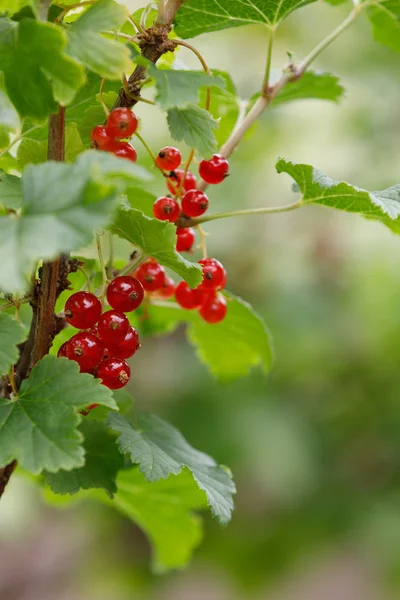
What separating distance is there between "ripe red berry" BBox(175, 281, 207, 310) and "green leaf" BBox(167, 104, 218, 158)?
25 cm

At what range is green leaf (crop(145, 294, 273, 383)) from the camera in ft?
3.61

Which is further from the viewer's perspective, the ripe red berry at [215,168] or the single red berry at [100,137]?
the ripe red berry at [215,168]

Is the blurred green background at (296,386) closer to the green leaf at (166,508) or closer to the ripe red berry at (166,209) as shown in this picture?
the green leaf at (166,508)

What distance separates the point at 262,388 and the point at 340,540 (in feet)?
2.21

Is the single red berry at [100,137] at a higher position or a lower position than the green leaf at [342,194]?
higher

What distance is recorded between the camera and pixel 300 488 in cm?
303

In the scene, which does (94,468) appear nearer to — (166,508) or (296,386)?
(166,508)

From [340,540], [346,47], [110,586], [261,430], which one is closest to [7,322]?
[261,430]

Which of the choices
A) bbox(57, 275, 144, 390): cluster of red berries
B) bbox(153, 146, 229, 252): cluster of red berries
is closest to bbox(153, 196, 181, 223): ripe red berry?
bbox(153, 146, 229, 252): cluster of red berries

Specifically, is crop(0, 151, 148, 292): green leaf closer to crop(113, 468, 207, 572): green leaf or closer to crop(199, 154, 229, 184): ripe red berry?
crop(199, 154, 229, 184): ripe red berry

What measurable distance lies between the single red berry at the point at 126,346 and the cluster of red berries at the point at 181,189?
15 centimetres

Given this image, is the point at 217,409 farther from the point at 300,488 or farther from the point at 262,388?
the point at 300,488

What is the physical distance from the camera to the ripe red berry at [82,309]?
0.75 m

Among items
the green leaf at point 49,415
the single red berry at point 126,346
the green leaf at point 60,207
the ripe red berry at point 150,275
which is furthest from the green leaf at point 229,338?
the green leaf at point 60,207
